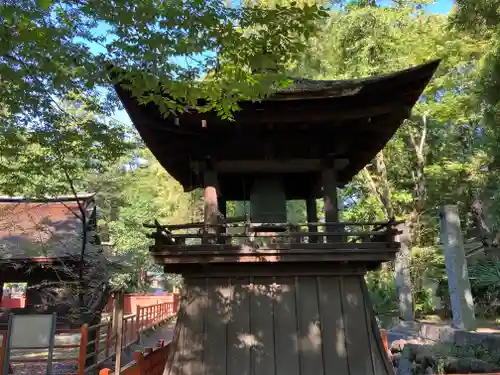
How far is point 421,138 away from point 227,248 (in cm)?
1831

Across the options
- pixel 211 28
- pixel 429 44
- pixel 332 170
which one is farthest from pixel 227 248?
pixel 429 44

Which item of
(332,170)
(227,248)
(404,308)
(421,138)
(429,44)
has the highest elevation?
(429,44)

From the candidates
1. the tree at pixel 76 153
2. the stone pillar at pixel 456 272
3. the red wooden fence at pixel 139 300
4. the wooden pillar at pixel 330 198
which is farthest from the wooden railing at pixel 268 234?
the red wooden fence at pixel 139 300

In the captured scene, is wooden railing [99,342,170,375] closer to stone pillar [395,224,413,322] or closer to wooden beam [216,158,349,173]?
wooden beam [216,158,349,173]

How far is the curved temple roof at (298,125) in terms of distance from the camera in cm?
578

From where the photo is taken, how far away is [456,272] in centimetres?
1475

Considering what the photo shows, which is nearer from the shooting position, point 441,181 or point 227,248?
point 227,248

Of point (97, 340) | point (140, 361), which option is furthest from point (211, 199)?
point (97, 340)

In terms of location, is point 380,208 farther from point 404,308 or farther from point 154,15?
point 154,15

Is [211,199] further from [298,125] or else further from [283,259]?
[298,125]

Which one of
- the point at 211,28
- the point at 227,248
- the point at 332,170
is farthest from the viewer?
the point at 332,170

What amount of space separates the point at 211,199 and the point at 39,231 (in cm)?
858

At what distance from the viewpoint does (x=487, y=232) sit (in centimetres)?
2245

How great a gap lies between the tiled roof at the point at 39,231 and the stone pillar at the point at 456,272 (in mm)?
12713
